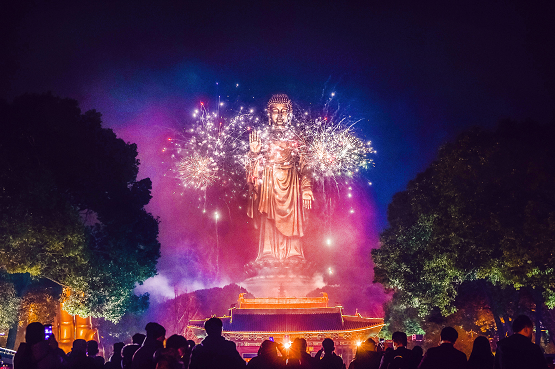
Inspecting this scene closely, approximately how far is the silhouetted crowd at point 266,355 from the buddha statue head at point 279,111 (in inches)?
938

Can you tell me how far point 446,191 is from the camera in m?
19.8

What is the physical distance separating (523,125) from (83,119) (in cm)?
1931

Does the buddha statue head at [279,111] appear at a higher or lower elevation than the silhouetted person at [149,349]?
higher

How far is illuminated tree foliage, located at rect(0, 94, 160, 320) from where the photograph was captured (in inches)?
686

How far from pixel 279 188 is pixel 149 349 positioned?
24895 mm

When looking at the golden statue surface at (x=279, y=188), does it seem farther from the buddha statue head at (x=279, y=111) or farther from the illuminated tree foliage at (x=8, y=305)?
the illuminated tree foliage at (x=8, y=305)

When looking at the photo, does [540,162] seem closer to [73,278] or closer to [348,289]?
[73,278]

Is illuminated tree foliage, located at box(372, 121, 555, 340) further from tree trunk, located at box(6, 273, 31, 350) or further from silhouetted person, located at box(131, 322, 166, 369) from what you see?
tree trunk, located at box(6, 273, 31, 350)

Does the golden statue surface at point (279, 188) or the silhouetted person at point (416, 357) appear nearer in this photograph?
the silhouetted person at point (416, 357)

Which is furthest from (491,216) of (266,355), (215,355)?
(215,355)

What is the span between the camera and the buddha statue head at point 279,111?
30.5 m

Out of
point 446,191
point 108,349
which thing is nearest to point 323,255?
point 108,349

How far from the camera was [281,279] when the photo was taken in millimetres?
29547

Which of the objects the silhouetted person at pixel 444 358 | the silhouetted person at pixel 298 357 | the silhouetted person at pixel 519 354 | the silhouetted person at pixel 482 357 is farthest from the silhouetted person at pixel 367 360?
the silhouetted person at pixel 519 354
